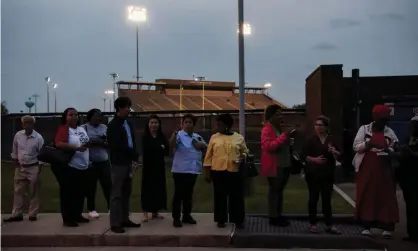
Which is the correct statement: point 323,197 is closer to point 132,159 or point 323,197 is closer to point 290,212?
point 290,212

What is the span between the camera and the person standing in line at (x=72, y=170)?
795 centimetres

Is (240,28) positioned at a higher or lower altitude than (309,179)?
higher

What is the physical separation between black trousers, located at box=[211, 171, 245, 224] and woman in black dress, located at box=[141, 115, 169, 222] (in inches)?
38.6

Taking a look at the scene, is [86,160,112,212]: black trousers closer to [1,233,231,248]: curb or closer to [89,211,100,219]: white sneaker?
[89,211,100,219]: white sneaker

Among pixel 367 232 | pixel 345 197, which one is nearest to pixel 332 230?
pixel 367 232

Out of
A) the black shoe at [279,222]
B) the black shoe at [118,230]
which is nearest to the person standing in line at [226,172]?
the black shoe at [279,222]

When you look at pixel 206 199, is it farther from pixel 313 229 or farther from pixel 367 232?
pixel 367 232

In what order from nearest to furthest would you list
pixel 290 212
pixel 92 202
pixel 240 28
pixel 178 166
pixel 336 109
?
1. pixel 178 166
2. pixel 92 202
3. pixel 290 212
4. pixel 240 28
5. pixel 336 109

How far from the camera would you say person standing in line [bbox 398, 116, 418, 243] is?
729 cm

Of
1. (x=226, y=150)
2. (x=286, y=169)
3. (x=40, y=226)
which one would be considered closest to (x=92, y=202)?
(x=40, y=226)

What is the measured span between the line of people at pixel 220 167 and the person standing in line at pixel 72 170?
15 mm

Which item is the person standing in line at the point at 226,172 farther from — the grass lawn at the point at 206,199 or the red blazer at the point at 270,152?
the grass lawn at the point at 206,199

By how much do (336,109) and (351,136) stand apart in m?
0.90

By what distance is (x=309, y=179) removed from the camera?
760 centimetres
